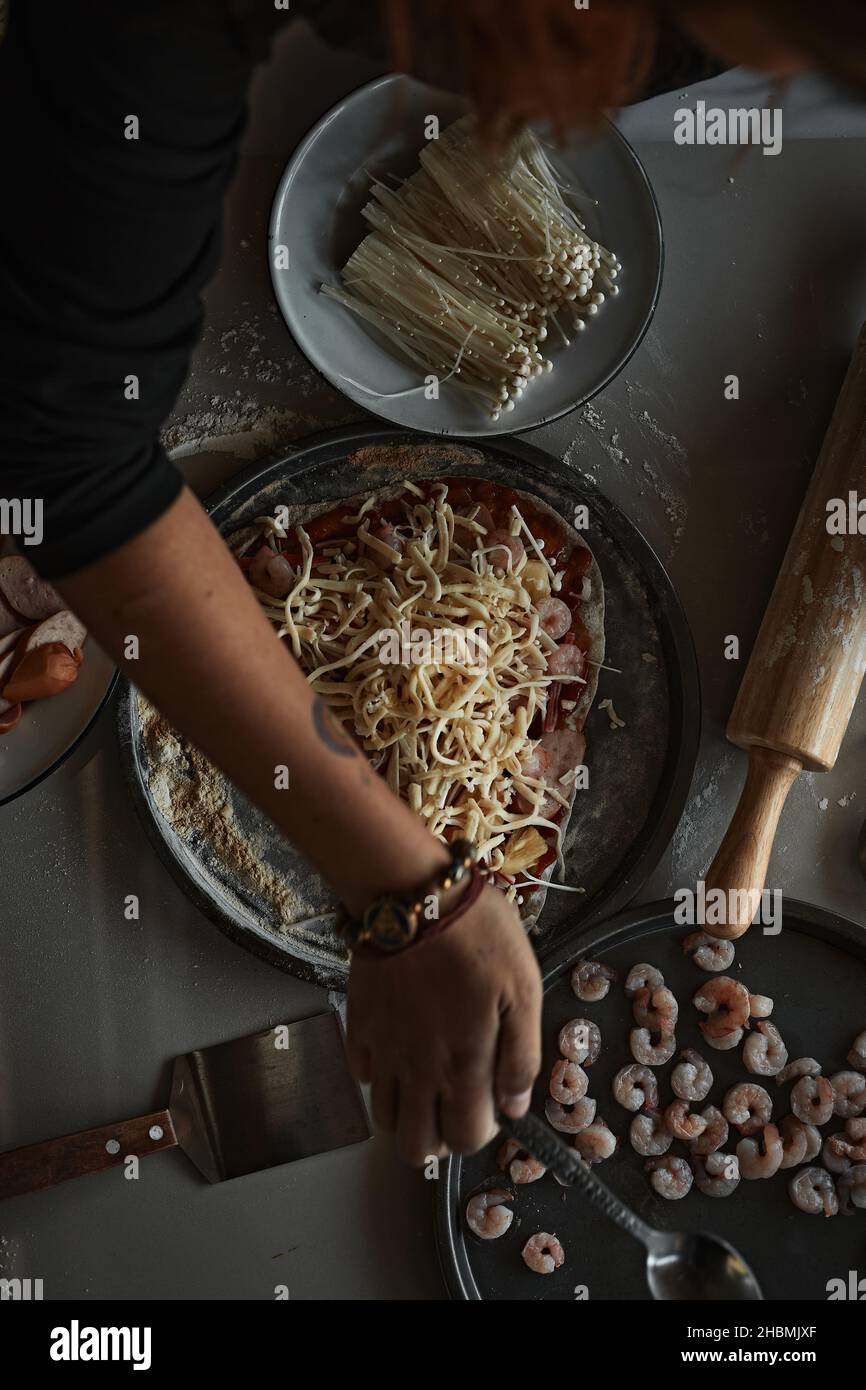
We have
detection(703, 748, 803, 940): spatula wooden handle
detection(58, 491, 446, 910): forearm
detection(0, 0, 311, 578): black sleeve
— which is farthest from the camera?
detection(703, 748, 803, 940): spatula wooden handle

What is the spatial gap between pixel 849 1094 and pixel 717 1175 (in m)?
0.19

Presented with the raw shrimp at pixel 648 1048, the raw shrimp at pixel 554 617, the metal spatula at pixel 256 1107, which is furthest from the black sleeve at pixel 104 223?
the raw shrimp at pixel 648 1048

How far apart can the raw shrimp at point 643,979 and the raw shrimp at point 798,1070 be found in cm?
19

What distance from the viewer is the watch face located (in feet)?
2.47

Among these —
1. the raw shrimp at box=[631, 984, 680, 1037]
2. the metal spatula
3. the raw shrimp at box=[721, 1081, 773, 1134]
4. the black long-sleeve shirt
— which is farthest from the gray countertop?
the black long-sleeve shirt

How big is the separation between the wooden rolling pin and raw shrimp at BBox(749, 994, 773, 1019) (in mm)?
109

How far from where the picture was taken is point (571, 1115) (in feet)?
4.06

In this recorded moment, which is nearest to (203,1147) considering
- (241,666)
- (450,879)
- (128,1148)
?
(128,1148)

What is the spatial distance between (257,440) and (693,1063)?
95 centimetres

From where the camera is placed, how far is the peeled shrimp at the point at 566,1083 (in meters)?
1.23

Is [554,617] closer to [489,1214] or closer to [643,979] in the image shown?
[643,979]

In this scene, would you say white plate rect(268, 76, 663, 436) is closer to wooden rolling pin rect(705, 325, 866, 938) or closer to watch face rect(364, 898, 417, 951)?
wooden rolling pin rect(705, 325, 866, 938)

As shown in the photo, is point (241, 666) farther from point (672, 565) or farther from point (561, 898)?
point (672, 565)

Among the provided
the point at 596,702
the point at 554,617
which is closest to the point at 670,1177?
the point at 596,702
